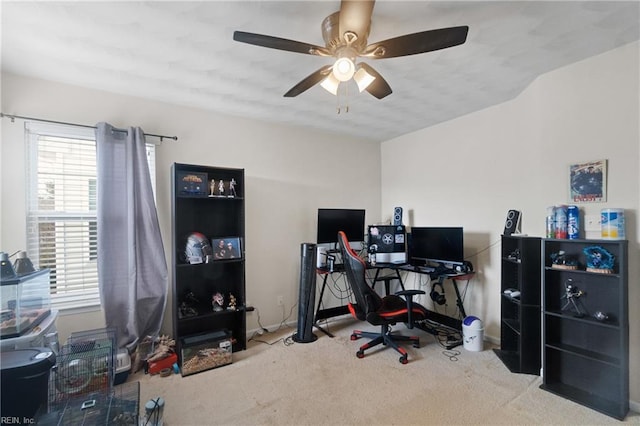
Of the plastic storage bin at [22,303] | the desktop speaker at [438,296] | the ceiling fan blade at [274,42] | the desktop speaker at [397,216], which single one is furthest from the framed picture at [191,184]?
the desktop speaker at [438,296]

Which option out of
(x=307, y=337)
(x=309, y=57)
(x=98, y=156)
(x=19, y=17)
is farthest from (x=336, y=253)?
(x=19, y=17)

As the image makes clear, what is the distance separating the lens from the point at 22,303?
213 centimetres

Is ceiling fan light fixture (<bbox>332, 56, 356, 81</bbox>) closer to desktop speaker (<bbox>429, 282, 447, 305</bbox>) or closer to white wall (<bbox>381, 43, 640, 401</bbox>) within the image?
white wall (<bbox>381, 43, 640, 401</bbox>)

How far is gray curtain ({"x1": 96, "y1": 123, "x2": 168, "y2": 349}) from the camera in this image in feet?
8.45

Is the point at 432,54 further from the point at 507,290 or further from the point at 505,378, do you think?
the point at 505,378

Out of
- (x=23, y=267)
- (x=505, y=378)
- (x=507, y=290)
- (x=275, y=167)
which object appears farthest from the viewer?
(x=275, y=167)

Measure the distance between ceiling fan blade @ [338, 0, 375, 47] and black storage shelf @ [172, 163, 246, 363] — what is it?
1.92 m

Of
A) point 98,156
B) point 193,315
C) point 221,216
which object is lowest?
point 193,315

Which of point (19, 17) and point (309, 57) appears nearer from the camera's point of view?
point (19, 17)

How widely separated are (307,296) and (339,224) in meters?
1.03

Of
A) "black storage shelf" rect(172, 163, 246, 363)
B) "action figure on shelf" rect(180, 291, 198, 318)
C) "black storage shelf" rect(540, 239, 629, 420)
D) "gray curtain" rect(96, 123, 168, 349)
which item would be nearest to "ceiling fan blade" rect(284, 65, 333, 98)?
"black storage shelf" rect(172, 163, 246, 363)

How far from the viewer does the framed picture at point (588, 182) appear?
2143 mm

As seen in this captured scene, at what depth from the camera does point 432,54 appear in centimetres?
214

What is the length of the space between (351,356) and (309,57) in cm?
270
